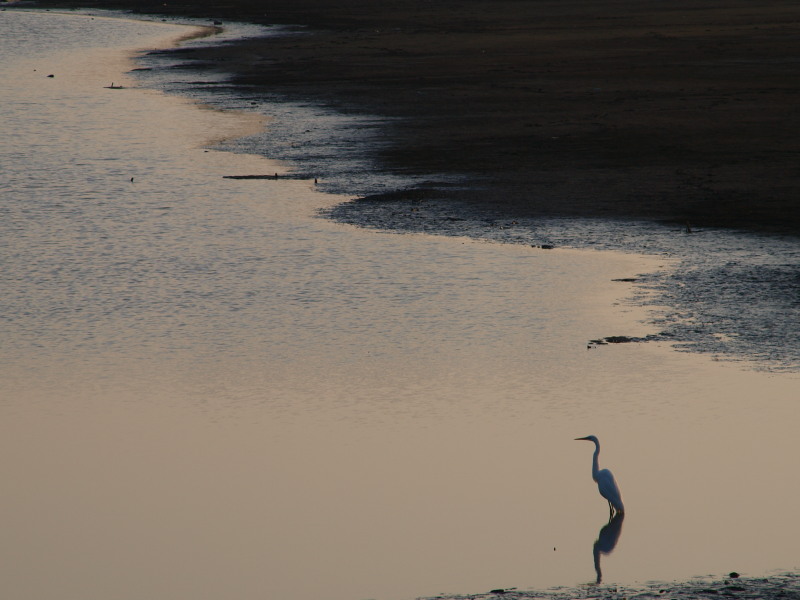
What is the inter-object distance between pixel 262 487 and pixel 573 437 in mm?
2497

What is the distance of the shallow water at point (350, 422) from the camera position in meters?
8.06

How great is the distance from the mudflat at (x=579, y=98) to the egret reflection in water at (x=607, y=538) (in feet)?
33.1

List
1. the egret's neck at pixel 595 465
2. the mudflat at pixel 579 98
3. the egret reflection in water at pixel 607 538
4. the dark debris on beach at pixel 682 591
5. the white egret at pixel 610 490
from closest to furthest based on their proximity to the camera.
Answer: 1. the dark debris on beach at pixel 682 591
2. the egret reflection in water at pixel 607 538
3. the white egret at pixel 610 490
4. the egret's neck at pixel 595 465
5. the mudflat at pixel 579 98

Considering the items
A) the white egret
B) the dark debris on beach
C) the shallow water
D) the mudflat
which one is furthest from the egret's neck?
the mudflat

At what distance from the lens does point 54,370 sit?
12.1 meters

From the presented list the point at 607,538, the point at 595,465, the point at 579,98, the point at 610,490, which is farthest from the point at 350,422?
the point at 579,98

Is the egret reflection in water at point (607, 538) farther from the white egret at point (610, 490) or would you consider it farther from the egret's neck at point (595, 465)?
the egret's neck at point (595, 465)

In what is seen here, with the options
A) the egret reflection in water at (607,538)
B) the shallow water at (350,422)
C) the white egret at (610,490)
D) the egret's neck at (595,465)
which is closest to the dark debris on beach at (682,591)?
the shallow water at (350,422)

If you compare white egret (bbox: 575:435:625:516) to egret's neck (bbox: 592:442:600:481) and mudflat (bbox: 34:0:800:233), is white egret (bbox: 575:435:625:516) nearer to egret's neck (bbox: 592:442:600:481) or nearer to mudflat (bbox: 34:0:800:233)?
egret's neck (bbox: 592:442:600:481)

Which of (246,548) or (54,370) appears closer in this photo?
(246,548)

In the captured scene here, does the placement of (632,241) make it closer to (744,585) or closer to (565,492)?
(565,492)

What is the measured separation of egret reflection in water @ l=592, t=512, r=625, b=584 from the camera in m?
8.00

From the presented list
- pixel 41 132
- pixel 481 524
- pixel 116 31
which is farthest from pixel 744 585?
pixel 116 31

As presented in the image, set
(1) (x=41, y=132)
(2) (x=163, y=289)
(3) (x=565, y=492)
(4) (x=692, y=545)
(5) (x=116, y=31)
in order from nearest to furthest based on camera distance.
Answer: (4) (x=692, y=545)
(3) (x=565, y=492)
(2) (x=163, y=289)
(1) (x=41, y=132)
(5) (x=116, y=31)
